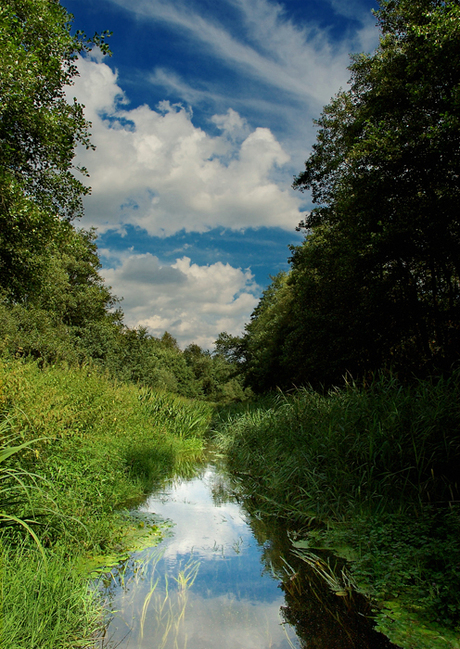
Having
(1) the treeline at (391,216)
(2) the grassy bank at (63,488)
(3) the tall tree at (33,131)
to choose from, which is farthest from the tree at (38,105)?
(1) the treeline at (391,216)

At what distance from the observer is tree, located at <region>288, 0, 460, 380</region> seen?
10500mm

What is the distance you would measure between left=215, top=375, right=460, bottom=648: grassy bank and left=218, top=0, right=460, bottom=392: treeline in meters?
2.39

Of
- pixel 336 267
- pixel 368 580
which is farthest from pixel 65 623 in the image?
pixel 336 267

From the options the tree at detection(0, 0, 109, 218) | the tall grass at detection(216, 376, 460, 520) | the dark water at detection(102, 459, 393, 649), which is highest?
the tree at detection(0, 0, 109, 218)

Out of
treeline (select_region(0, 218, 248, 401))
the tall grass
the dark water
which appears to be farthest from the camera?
→ treeline (select_region(0, 218, 248, 401))

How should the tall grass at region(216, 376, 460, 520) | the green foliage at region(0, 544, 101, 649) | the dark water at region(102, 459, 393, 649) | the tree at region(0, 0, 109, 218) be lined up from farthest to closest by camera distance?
the tree at region(0, 0, 109, 218)
the tall grass at region(216, 376, 460, 520)
the dark water at region(102, 459, 393, 649)
the green foliage at region(0, 544, 101, 649)

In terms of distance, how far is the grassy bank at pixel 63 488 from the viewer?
279 cm

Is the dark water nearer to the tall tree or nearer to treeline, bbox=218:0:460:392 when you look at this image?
treeline, bbox=218:0:460:392

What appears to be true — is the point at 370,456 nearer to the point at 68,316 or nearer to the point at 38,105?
the point at 38,105

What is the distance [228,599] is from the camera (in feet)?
12.8

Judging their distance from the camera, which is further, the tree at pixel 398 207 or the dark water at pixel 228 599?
the tree at pixel 398 207

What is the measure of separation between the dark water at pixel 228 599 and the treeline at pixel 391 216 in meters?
5.19

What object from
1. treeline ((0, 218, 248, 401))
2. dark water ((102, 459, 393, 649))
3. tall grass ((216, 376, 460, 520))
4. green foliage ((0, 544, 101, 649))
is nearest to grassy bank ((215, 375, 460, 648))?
tall grass ((216, 376, 460, 520))

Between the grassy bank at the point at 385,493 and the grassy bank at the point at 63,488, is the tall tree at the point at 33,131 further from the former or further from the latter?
the grassy bank at the point at 385,493
